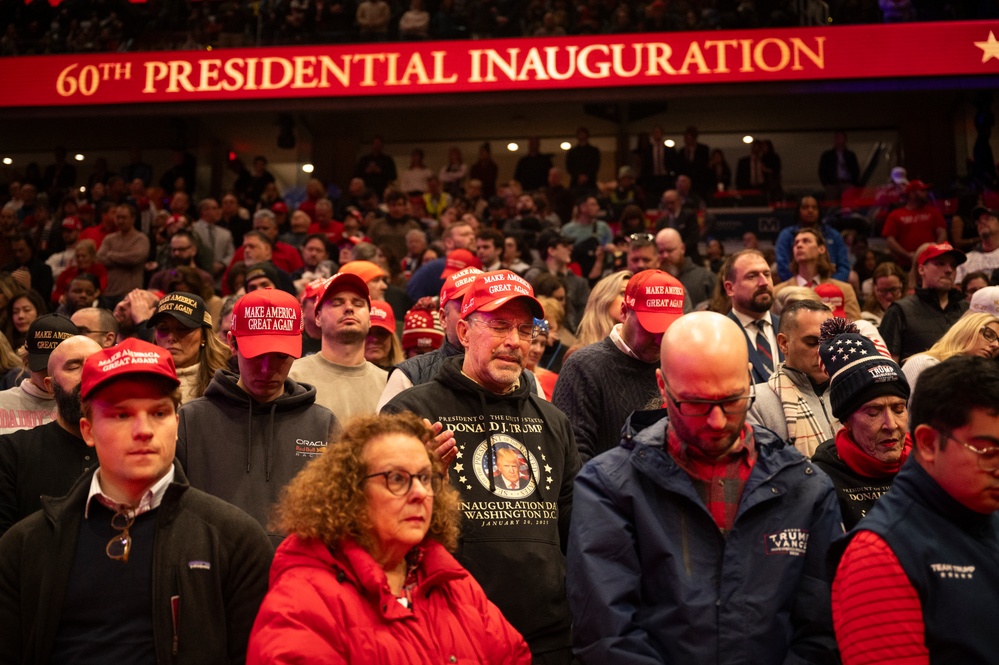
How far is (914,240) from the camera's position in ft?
36.5

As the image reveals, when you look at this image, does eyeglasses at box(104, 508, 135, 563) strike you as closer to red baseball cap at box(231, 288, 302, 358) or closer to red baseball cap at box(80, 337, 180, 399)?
red baseball cap at box(80, 337, 180, 399)

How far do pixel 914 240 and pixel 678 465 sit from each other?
31.0 ft

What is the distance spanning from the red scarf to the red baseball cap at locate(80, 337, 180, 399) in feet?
7.04

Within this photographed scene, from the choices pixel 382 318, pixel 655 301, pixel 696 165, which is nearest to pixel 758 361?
pixel 655 301

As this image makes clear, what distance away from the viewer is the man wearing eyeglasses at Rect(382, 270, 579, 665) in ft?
10.7

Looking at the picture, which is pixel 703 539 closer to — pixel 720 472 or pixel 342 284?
pixel 720 472

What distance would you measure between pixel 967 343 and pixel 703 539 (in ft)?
9.39

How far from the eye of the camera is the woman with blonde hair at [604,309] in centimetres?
533

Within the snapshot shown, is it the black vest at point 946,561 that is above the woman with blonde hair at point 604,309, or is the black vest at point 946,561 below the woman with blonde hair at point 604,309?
below

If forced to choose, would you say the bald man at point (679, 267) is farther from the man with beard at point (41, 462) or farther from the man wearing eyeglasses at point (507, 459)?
the man with beard at point (41, 462)

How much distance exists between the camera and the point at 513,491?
11.1 feet

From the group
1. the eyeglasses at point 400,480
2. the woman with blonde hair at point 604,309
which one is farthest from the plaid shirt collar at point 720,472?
the woman with blonde hair at point 604,309

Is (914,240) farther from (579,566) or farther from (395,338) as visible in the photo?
(579,566)

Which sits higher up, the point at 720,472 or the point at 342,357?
the point at 342,357
